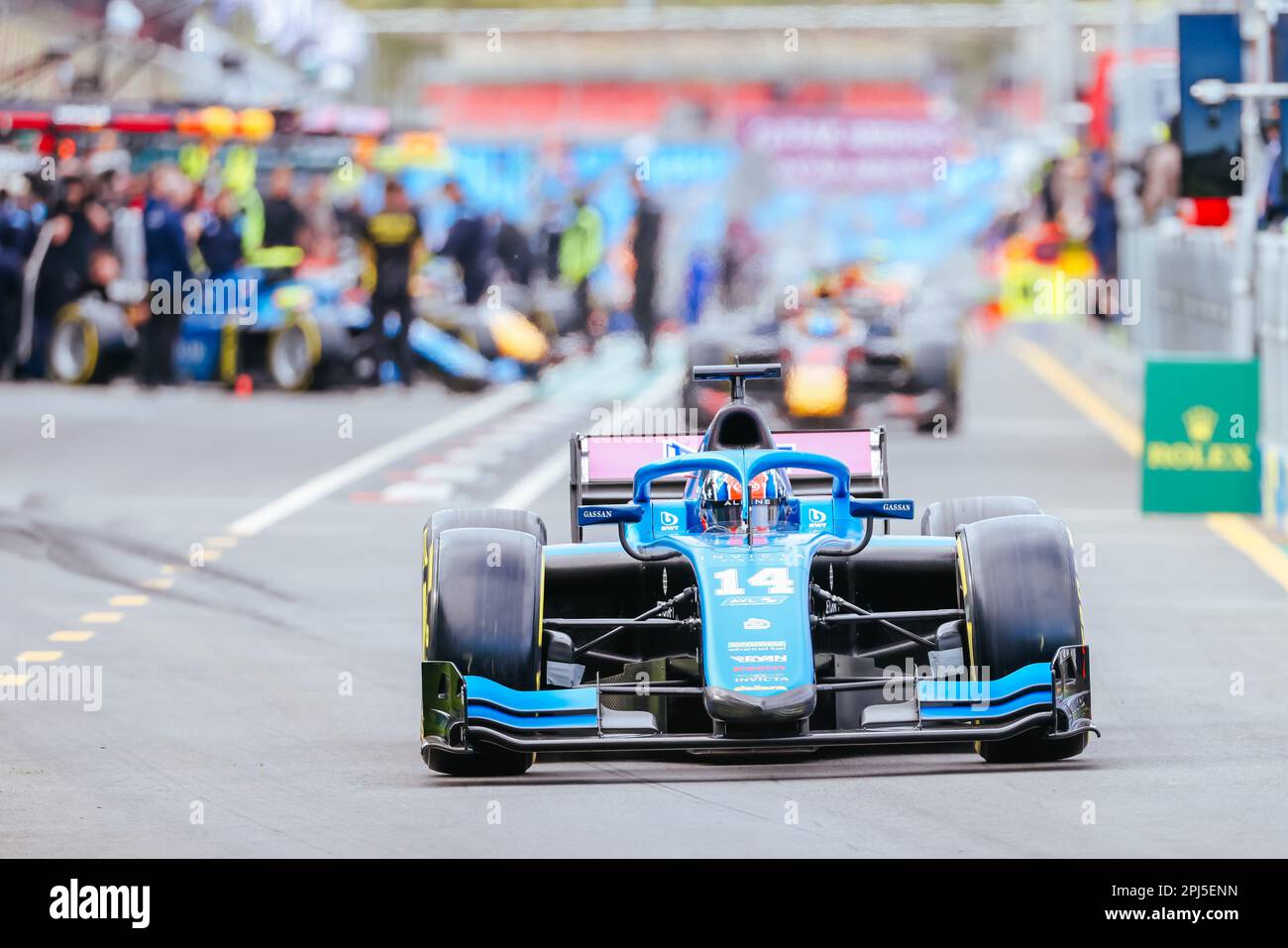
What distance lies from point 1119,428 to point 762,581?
15.0 m

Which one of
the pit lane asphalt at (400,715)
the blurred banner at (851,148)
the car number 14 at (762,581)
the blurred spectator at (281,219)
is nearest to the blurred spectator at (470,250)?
the blurred spectator at (281,219)

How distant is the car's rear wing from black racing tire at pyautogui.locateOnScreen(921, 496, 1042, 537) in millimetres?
315

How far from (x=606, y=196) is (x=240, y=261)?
769 inches

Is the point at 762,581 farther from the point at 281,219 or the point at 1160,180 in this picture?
the point at 281,219

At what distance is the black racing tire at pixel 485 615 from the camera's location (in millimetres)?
8961

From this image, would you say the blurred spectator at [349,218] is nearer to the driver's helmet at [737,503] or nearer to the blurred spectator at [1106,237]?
the blurred spectator at [1106,237]

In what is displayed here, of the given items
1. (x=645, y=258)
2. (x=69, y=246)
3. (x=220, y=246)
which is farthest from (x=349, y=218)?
(x=69, y=246)

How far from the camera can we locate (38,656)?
1174 cm

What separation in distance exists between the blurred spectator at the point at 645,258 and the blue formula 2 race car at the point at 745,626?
20.9 metres

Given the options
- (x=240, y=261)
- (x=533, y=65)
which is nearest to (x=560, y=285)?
(x=240, y=261)

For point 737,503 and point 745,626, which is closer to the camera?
point 745,626

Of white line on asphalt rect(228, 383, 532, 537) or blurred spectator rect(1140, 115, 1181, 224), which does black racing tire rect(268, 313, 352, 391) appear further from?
blurred spectator rect(1140, 115, 1181, 224)

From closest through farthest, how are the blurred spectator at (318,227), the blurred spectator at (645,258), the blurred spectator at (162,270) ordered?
1. the blurred spectator at (162,270)
2. the blurred spectator at (318,227)
3. the blurred spectator at (645,258)
